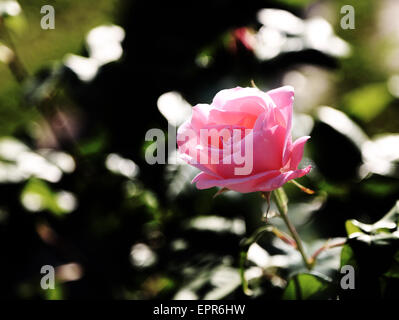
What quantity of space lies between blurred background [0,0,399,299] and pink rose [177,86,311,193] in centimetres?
18

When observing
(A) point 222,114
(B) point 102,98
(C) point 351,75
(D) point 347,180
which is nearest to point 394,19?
(C) point 351,75

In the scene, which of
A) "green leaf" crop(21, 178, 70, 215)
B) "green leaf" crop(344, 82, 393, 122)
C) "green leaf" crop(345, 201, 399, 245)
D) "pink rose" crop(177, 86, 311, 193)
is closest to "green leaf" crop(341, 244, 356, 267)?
"green leaf" crop(345, 201, 399, 245)

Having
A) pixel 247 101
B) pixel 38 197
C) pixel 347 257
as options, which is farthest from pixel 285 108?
pixel 38 197

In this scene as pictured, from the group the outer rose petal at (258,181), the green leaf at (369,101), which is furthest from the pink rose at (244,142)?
the green leaf at (369,101)

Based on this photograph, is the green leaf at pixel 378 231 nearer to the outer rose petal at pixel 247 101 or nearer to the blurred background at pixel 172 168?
the blurred background at pixel 172 168

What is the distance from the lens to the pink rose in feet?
1.46

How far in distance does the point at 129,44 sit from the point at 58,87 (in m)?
0.22

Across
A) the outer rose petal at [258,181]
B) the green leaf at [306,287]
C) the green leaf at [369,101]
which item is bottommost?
the green leaf at [306,287]

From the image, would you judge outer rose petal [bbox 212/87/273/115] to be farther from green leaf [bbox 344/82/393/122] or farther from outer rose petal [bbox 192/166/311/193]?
green leaf [bbox 344/82/393/122]

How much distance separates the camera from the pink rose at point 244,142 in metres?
0.45

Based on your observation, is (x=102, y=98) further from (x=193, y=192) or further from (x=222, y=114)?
(x=222, y=114)

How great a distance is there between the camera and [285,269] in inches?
27.5

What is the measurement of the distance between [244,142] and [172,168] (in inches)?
16.4

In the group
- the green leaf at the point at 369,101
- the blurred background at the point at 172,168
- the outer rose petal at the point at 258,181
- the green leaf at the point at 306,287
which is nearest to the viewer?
the outer rose petal at the point at 258,181
